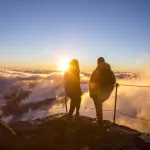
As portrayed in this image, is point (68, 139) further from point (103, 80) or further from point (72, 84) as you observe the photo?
point (72, 84)

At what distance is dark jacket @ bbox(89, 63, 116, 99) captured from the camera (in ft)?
33.9

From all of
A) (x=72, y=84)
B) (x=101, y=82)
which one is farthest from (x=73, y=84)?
(x=101, y=82)

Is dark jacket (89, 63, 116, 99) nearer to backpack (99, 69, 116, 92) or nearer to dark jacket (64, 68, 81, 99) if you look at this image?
backpack (99, 69, 116, 92)

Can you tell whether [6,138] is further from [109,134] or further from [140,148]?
[140,148]

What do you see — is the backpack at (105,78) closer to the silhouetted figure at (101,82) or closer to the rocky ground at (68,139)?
the silhouetted figure at (101,82)

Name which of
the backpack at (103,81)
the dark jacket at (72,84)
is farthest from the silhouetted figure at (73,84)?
the backpack at (103,81)

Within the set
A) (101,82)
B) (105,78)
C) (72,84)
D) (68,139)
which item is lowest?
(68,139)

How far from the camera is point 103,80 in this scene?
10352mm

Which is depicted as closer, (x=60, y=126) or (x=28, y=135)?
(x=28, y=135)

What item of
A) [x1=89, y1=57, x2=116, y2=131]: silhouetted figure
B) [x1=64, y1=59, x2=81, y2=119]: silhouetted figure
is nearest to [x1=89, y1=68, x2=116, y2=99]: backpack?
[x1=89, y1=57, x2=116, y2=131]: silhouetted figure

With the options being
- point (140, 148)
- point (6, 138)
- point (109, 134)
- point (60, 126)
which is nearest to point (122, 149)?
point (140, 148)

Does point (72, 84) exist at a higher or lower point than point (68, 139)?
higher

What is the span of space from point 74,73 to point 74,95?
37.0 inches

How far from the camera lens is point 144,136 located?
32.9 feet
